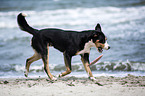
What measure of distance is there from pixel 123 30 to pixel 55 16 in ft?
24.7

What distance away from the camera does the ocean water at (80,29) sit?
7754 millimetres

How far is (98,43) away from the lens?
19.4 ft

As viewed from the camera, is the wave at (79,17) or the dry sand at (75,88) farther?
the wave at (79,17)

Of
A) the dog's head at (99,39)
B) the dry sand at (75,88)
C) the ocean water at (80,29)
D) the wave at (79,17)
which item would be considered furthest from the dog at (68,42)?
the wave at (79,17)

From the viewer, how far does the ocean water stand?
7754mm

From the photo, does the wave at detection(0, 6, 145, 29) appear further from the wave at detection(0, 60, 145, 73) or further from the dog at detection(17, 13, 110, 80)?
the dog at detection(17, 13, 110, 80)

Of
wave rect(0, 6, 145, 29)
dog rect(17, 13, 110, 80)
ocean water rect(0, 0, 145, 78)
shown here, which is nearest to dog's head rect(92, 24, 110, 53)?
dog rect(17, 13, 110, 80)

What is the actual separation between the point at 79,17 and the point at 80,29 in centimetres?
429

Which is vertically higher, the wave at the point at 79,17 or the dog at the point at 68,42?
the wave at the point at 79,17

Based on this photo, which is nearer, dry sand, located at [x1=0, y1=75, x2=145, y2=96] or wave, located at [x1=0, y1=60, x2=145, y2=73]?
dry sand, located at [x1=0, y1=75, x2=145, y2=96]

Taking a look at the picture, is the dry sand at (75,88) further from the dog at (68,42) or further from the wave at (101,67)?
the wave at (101,67)

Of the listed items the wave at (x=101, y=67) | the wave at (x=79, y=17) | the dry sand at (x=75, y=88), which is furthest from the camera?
the wave at (x=79, y=17)

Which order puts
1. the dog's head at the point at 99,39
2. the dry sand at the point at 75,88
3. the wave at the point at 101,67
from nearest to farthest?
the dry sand at the point at 75,88 → the dog's head at the point at 99,39 → the wave at the point at 101,67

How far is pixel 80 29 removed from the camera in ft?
42.9
